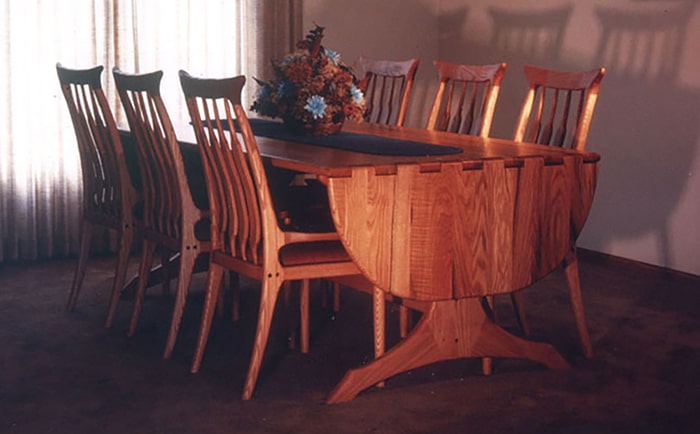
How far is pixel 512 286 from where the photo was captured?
9.55 ft

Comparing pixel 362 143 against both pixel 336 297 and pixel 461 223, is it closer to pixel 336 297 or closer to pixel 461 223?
pixel 461 223

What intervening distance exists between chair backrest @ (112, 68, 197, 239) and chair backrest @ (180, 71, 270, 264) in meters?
0.20

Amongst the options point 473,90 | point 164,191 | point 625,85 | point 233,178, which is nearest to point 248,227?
point 233,178

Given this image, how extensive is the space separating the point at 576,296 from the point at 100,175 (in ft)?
5.77

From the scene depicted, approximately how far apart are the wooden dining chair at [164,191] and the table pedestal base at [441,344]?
2.27ft

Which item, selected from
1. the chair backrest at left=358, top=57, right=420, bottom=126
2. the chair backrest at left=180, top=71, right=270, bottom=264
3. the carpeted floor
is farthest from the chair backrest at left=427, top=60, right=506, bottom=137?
the chair backrest at left=180, top=71, right=270, bottom=264

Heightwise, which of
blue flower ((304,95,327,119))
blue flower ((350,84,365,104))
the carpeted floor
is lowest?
the carpeted floor

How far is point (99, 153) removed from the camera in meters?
3.52

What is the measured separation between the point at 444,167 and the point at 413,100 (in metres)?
3.03

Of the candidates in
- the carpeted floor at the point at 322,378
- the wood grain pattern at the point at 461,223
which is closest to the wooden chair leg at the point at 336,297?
the carpeted floor at the point at 322,378

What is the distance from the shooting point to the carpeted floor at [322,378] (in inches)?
104

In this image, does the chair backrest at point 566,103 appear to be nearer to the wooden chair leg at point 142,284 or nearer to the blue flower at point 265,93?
the blue flower at point 265,93

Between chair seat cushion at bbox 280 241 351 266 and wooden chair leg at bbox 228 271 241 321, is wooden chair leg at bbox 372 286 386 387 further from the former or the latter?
wooden chair leg at bbox 228 271 241 321

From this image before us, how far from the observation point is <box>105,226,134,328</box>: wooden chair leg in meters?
3.46
